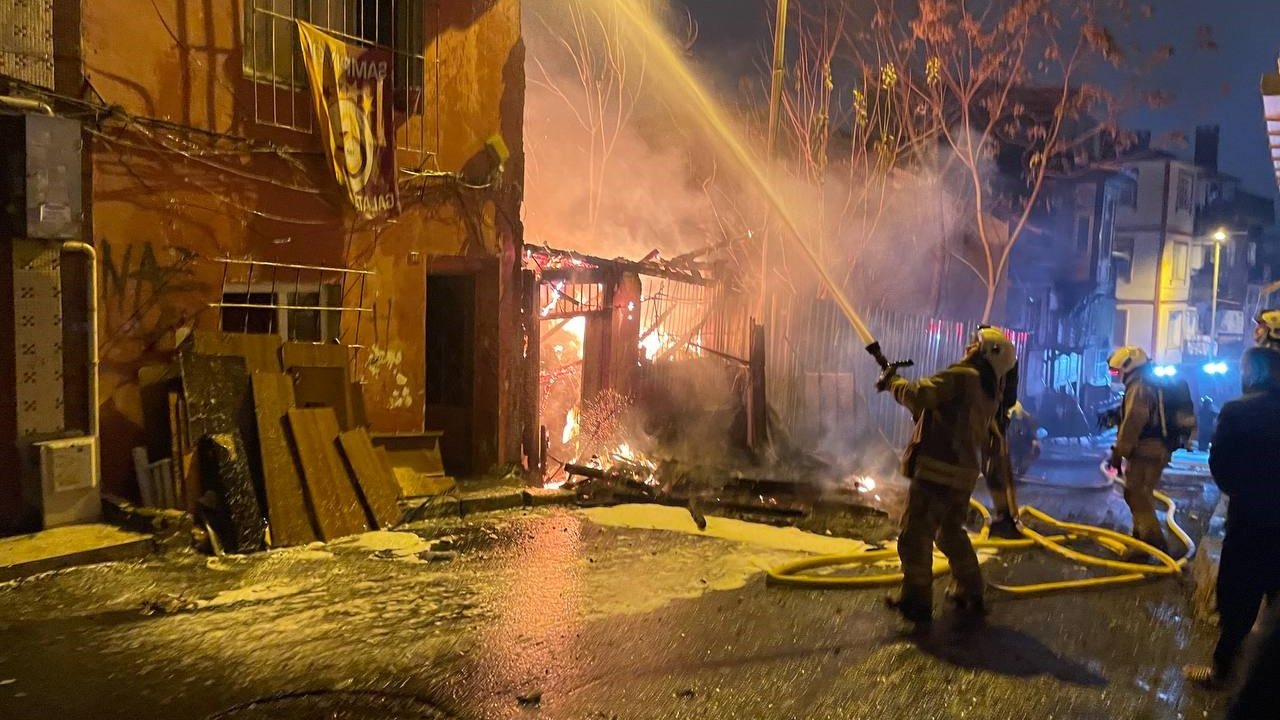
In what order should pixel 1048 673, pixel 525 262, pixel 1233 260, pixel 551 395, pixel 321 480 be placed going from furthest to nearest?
pixel 1233 260 < pixel 551 395 < pixel 525 262 < pixel 321 480 < pixel 1048 673

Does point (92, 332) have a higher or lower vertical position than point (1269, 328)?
lower

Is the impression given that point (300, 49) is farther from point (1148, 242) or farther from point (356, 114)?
point (1148, 242)

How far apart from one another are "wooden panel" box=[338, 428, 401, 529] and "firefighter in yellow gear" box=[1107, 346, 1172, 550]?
7.34 metres

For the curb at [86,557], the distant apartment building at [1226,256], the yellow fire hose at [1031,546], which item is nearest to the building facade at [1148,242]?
the distant apartment building at [1226,256]

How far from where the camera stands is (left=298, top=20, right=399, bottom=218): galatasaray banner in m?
8.51

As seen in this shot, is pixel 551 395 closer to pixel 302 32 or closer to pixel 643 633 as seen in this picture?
pixel 302 32

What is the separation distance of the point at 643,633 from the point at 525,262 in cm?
694

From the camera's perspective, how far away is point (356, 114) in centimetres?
886

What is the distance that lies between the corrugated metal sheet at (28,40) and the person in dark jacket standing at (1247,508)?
30.5 feet

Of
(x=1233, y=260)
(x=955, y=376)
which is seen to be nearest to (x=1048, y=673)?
(x=955, y=376)

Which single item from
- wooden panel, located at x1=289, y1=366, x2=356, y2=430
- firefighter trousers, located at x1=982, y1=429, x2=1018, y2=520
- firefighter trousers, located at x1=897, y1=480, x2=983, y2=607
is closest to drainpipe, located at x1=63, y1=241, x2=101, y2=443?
wooden panel, located at x1=289, y1=366, x2=356, y2=430

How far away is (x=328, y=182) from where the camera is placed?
8.81 m

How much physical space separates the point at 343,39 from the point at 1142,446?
31.4ft

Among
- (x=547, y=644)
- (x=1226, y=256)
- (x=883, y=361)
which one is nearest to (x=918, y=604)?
(x=883, y=361)
